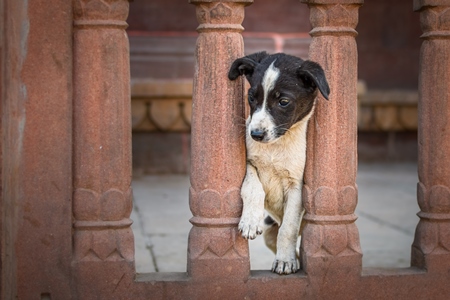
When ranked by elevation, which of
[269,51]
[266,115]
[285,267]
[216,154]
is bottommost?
[285,267]

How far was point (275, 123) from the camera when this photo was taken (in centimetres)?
394

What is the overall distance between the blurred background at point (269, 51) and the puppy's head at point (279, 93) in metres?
4.60

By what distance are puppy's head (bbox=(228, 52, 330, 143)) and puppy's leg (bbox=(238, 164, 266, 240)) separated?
0.23 m

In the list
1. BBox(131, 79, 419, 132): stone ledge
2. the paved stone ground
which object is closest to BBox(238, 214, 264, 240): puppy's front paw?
the paved stone ground

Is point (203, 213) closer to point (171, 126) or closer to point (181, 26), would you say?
point (171, 126)

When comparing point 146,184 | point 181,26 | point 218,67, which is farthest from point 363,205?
point 218,67

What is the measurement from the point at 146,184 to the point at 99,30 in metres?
5.56

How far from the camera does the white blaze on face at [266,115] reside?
386 cm

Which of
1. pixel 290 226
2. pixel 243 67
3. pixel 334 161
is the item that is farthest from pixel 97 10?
pixel 290 226

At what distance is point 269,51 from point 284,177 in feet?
20.8

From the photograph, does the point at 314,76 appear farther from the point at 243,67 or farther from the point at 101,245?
the point at 101,245

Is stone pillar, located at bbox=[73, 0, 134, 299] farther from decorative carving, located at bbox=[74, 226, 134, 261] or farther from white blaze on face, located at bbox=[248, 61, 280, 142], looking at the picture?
white blaze on face, located at bbox=[248, 61, 280, 142]

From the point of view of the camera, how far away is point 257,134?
12.6ft

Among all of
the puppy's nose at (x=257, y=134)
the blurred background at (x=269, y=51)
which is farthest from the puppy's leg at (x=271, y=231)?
the blurred background at (x=269, y=51)
